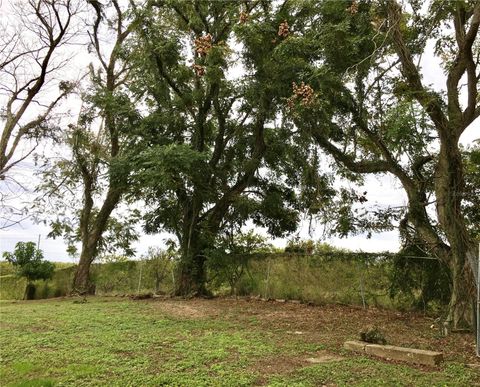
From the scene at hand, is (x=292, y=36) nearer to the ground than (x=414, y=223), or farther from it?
farther from it

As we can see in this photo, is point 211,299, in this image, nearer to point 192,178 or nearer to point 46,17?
point 192,178

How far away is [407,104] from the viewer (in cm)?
652

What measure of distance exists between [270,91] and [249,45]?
3.94 feet

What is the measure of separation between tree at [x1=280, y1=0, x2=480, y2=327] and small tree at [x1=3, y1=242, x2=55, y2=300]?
11083 mm

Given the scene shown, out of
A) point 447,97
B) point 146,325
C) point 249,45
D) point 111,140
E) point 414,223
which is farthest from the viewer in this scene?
point 111,140

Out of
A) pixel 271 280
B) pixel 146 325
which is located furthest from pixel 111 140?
pixel 146 325

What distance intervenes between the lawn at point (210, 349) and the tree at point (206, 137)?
3.95 meters

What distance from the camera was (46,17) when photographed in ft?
45.0

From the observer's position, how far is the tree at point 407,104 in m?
7.46

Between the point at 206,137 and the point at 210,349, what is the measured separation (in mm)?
9403

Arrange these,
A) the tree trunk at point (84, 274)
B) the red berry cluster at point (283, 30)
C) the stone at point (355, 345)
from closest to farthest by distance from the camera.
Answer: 1. the stone at point (355, 345)
2. the red berry cluster at point (283, 30)
3. the tree trunk at point (84, 274)

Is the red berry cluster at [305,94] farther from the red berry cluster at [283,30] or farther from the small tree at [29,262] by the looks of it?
the small tree at [29,262]

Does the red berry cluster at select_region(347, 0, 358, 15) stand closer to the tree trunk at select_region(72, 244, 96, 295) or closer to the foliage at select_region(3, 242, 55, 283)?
the tree trunk at select_region(72, 244, 96, 295)

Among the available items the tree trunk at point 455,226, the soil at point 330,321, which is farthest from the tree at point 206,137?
the tree trunk at point 455,226
